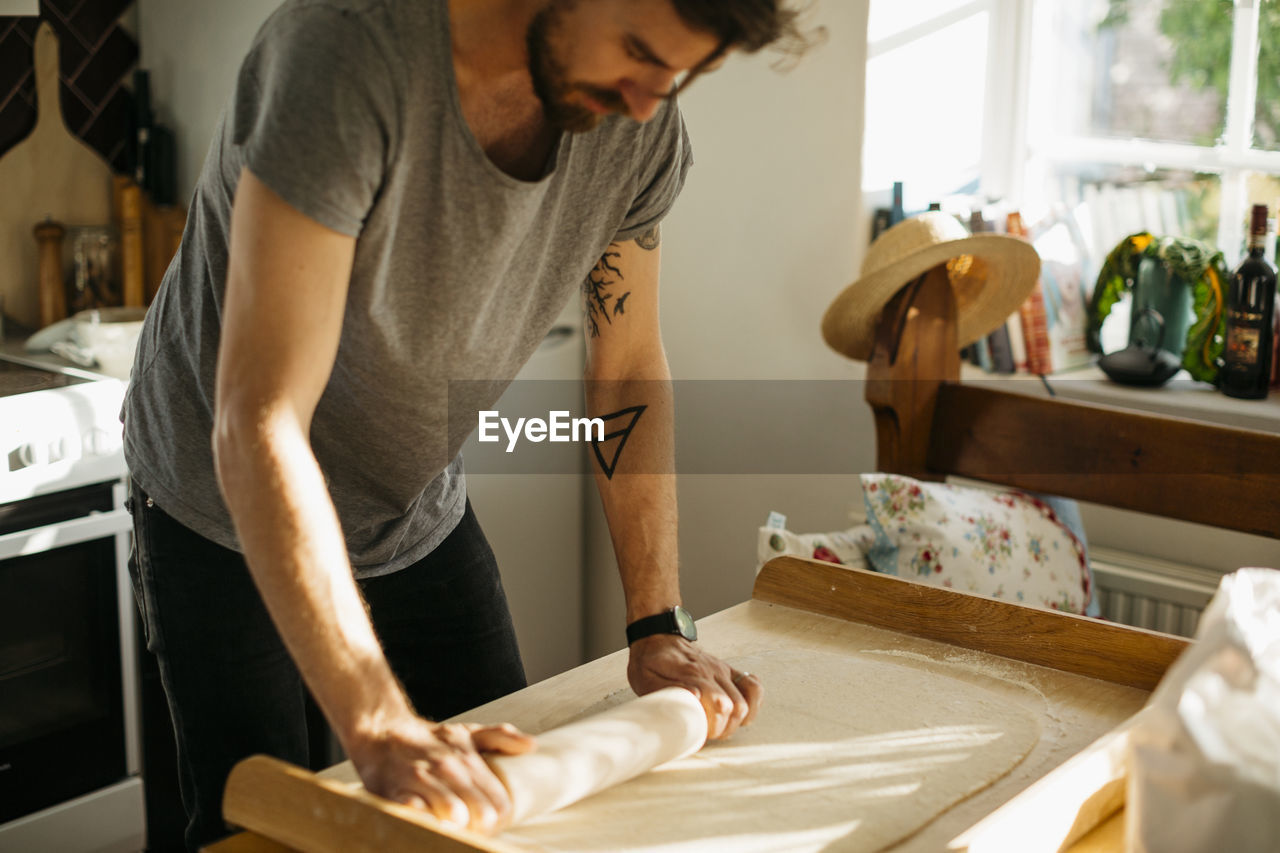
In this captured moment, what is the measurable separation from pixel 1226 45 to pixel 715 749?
197 cm

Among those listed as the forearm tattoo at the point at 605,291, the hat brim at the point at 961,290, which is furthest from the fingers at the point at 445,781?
the hat brim at the point at 961,290

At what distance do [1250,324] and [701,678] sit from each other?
4.97ft

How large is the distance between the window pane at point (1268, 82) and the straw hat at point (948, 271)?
2.26 feet

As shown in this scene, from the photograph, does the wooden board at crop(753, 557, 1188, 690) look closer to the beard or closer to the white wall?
the beard

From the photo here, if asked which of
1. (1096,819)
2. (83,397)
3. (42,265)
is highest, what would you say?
(42,265)

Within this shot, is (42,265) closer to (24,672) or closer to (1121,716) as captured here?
(24,672)

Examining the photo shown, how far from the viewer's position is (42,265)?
2555mm

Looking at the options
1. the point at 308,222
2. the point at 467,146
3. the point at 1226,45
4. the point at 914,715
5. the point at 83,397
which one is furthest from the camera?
the point at 1226,45

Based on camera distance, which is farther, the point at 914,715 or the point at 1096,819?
the point at 914,715

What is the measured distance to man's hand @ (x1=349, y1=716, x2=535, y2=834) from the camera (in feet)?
2.76

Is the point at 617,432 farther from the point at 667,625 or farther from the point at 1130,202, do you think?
the point at 1130,202

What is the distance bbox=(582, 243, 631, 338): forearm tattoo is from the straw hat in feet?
2.44

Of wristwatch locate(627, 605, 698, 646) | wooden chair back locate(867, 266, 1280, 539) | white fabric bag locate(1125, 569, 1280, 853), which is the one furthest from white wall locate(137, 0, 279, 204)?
white fabric bag locate(1125, 569, 1280, 853)

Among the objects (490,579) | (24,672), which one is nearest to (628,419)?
(490,579)
